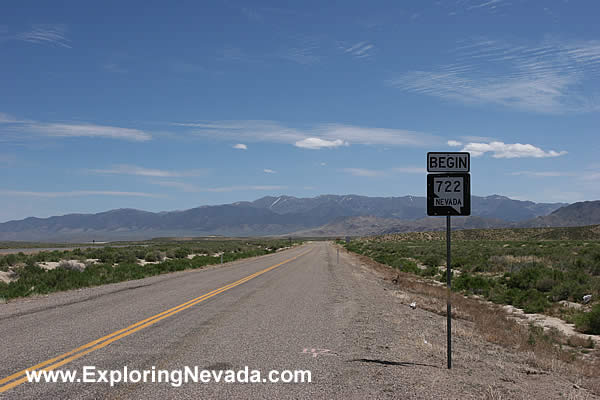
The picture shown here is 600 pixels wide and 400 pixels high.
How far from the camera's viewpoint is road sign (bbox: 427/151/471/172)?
8.06m

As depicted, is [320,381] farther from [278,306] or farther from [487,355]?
[278,306]

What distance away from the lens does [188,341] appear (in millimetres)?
9094

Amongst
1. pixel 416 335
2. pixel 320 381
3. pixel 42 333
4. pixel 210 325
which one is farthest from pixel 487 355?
pixel 42 333

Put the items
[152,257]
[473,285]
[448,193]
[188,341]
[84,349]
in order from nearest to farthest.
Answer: [448,193], [84,349], [188,341], [473,285], [152,257]

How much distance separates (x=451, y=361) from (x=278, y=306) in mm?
6737

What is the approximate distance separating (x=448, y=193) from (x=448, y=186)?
0.12 metres

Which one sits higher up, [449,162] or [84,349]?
[449,162]

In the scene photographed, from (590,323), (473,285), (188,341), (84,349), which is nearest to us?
(84,349)

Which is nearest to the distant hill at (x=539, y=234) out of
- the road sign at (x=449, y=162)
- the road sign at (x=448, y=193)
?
the road sign at (x=449, y=162)

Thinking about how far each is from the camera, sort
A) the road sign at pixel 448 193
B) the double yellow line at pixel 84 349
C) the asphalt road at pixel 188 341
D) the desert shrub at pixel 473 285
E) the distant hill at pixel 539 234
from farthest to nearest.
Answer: the distant hill at pixel 539 234 → the desert shrub at pixel 473 285 → the road sign at pixel 448 193 → the double yellow line at pixel 84 349 → the asphalt road at pixel 188 341

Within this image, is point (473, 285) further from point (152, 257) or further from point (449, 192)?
point (152, 257)

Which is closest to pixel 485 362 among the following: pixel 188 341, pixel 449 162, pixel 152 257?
pixel 449 162

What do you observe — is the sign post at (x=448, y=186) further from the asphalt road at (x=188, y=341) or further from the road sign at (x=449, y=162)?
the asphalt road at (x=188, y=341)

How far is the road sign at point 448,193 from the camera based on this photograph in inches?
307
